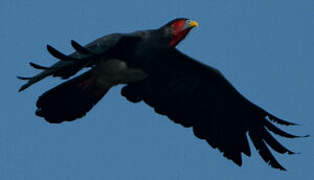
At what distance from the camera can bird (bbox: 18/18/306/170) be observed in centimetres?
1098

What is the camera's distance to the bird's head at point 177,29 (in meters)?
11.2

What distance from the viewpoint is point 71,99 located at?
11148 mm

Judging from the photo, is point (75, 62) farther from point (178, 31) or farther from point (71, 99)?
point (178, 31)

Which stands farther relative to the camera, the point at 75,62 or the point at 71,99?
the point at 71,99

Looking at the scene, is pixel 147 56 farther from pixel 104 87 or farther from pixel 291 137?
pixel 291 137

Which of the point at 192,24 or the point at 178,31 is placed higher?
the point at 192,24

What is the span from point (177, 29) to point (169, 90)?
95 centimetres

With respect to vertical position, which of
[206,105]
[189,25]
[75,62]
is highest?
[189,25]

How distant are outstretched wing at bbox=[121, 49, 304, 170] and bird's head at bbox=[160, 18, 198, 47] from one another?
0.31m

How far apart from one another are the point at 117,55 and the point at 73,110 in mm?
854

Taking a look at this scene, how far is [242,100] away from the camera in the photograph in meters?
11.9

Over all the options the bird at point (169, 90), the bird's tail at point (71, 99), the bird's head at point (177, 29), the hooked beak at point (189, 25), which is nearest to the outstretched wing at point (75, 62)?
the bird at point (169, 90)

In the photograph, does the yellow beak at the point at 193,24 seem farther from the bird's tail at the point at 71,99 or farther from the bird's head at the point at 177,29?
the bird's tail at the point at 71,99

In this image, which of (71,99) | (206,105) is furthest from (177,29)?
(71,99)
